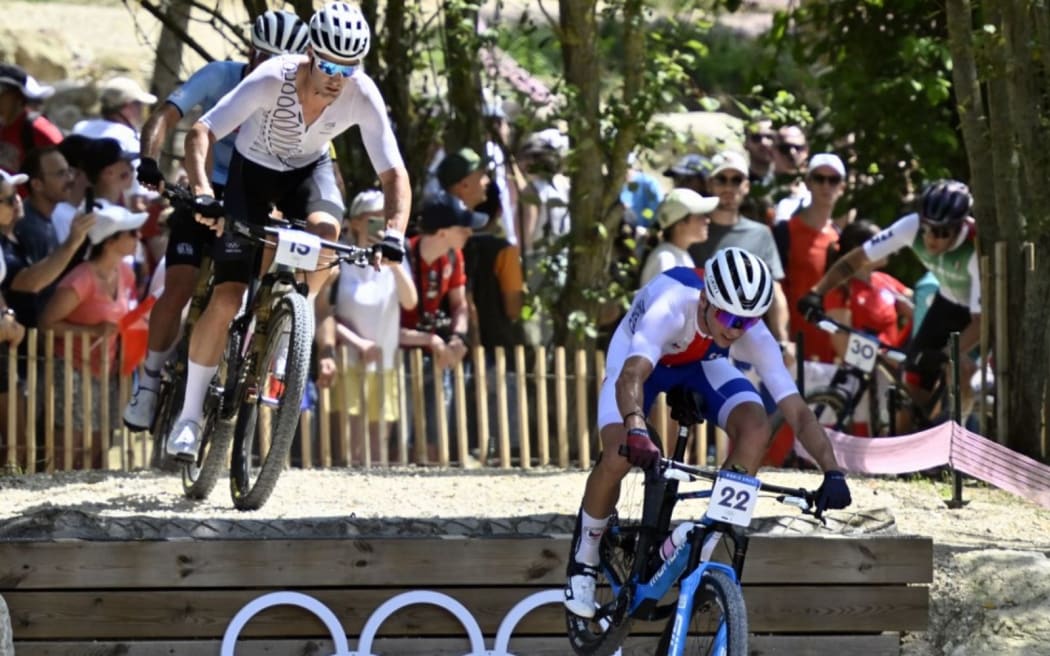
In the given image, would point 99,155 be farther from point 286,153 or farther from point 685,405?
point 685,405

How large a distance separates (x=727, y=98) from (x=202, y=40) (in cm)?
1034

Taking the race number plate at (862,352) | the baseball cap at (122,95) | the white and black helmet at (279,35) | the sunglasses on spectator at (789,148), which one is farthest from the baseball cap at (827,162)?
the baseball cap at (122,95)

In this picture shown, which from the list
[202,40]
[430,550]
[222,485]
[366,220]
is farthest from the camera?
[202,40]

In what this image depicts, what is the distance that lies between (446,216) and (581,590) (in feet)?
15.5

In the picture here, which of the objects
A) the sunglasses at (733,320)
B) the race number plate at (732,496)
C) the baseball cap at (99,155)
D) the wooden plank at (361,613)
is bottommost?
the wooden plank at (361,613)

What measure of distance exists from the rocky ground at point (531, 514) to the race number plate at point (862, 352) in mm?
1135

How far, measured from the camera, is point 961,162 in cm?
1375

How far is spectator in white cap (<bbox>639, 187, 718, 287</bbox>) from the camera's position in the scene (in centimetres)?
1177

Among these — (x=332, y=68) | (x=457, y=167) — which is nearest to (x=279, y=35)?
(x=332, y=68)

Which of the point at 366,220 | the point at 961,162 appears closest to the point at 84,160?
the point at 366,220

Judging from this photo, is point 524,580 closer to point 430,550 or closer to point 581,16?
point 430,550

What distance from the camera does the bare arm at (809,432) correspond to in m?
7.01

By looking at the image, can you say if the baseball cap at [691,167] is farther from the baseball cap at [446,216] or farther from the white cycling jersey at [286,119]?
the white cycling jersey at [286,119]

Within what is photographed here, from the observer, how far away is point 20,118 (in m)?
12.7
